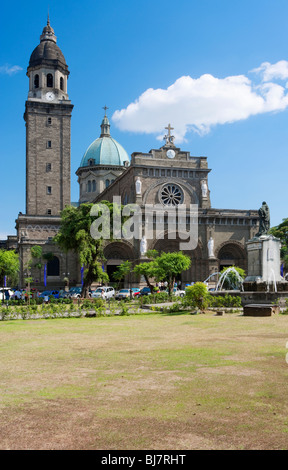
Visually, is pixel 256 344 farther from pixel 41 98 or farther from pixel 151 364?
pixel 41 98

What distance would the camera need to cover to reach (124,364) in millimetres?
8797

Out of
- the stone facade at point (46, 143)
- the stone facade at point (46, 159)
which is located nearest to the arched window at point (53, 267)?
the stone facade at point (46, 143)

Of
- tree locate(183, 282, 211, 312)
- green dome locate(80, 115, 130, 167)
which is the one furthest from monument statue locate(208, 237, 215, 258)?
tree locate(183, 282, 211, 312)

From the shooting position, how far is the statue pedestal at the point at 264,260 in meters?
22.1

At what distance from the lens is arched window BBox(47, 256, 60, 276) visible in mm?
58312

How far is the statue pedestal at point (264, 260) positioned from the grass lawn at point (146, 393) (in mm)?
10174

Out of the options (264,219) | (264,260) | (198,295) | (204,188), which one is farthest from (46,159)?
(198,295)

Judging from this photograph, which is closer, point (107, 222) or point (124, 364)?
point (124, 364)

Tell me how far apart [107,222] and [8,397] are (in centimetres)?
2695

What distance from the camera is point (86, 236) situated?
33.1 metres

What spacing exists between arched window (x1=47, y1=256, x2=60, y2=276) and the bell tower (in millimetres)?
7558

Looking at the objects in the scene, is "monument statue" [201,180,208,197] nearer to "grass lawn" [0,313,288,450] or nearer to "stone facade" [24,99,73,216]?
"stone facade" [24,99,73,216]

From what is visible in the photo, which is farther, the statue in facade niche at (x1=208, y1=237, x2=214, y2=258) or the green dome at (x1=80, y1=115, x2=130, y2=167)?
the green dome at (x1=80, y1=115, x2=130, y2=167)
